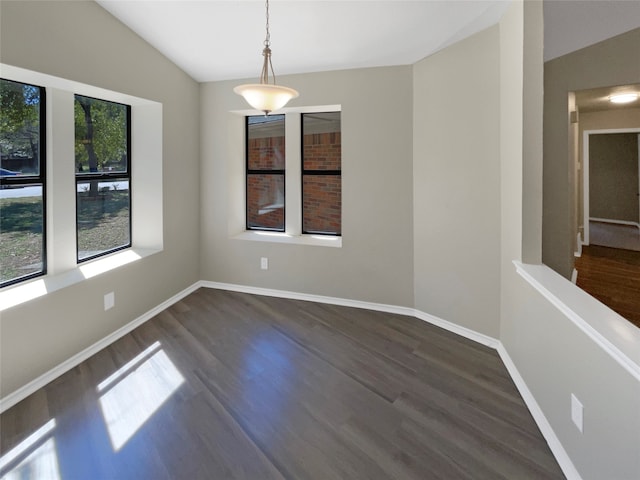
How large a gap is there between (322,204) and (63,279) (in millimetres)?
2695

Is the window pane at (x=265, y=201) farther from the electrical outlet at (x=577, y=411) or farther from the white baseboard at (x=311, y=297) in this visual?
the electrical outlet at (x=577, y=411)

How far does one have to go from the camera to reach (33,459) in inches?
71.0

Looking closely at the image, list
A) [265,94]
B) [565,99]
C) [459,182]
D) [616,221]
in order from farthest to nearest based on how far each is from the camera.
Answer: [616,221] < [565,99] < [459,182] < [265,94]

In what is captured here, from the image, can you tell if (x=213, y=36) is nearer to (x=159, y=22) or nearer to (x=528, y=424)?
(x=159, y=22)

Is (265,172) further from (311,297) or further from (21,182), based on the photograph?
(21,182)

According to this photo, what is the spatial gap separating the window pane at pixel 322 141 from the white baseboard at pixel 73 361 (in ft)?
7.69

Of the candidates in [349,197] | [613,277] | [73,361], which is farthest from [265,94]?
[613,277]

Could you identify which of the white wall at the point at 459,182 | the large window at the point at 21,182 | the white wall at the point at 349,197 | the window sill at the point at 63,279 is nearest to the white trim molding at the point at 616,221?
the white wall at the point at 459,182

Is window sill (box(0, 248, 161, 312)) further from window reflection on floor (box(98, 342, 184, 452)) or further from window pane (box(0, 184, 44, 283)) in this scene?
window reflection on floor (box(98, 342, 184, 452))

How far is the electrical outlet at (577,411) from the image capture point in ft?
5.34

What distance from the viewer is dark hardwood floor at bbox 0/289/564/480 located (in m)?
1.78

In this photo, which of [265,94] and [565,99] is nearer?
[265,94]

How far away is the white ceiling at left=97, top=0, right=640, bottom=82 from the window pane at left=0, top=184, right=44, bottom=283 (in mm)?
1664

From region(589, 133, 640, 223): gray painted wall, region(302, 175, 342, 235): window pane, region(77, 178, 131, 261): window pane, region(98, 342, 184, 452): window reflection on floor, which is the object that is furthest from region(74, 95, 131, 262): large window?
region(589, 133, 640, 223): gray painted wall
